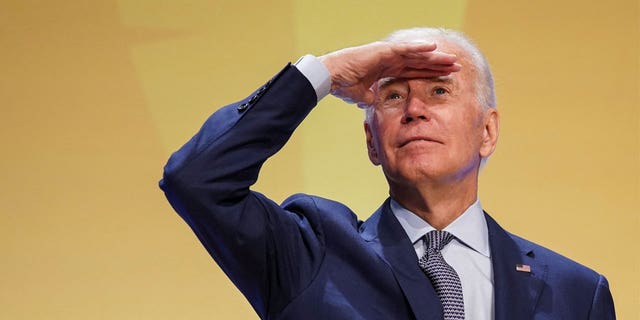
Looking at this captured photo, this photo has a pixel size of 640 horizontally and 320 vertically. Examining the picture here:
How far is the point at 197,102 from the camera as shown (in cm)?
304

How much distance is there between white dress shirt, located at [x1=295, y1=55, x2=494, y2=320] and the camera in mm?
2102

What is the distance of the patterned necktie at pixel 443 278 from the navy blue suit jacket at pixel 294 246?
21 millimetres

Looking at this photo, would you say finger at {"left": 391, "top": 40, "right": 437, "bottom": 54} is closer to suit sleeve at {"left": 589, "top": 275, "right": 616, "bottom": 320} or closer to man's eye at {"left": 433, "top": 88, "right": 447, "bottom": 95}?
man's eye at {"left": 433, "top": 88, "right": 447, "bottom": 95}

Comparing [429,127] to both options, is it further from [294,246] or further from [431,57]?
[294,246]

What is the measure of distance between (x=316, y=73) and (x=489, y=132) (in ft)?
1.85

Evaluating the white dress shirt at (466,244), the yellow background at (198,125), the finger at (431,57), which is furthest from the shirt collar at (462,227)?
the yellow background at (198,125)

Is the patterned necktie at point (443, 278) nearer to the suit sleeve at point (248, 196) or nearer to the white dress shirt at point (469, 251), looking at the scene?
the white dress shirt at point (469, 251)

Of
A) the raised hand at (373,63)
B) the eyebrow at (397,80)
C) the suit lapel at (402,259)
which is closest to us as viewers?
the suit lapel at (402,259)

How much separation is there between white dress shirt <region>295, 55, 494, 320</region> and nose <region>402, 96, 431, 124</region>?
225 mm

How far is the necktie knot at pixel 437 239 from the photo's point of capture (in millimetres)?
2240

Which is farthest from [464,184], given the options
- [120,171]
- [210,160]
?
[120,171]

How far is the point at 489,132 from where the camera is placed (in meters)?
2.45

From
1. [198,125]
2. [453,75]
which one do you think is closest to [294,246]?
[453,75]

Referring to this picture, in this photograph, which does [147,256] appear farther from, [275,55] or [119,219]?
[275,55]
